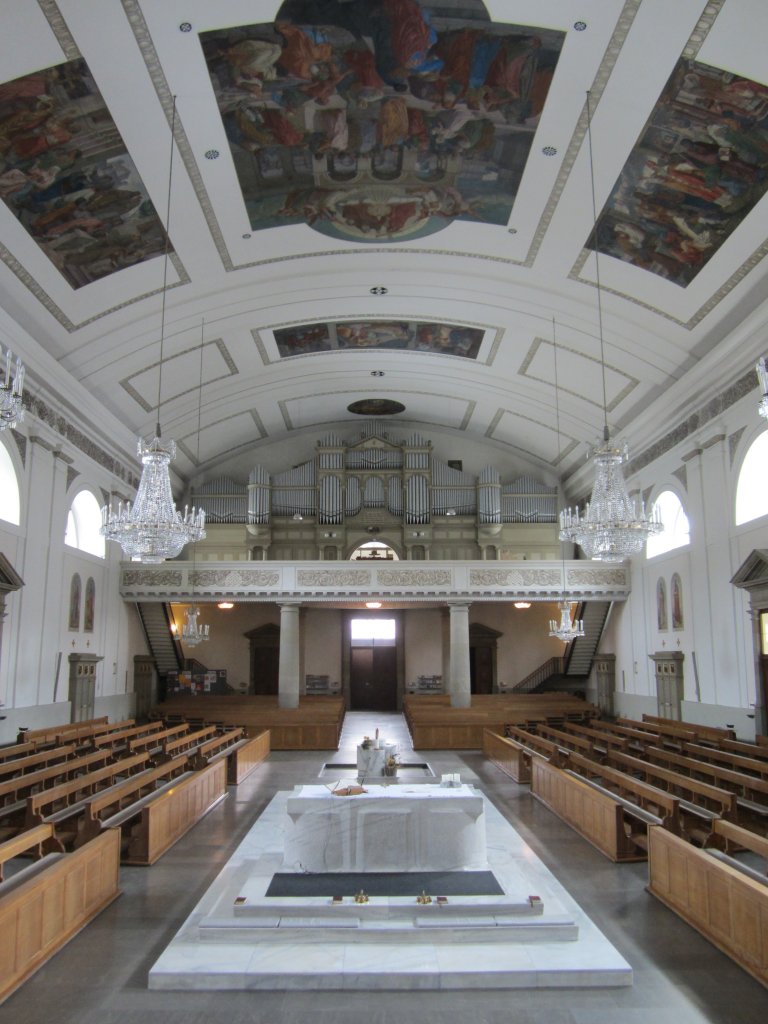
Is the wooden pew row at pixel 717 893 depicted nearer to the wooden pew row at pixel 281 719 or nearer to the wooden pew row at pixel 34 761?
the wooden pew row at pixel 34 761

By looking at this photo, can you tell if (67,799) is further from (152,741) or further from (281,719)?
(281,719)

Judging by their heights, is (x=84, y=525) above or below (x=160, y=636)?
above

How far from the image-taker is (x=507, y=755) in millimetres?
14070

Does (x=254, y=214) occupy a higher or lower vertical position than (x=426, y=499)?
higher

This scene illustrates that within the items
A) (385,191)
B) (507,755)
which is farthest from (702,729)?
(385,191)

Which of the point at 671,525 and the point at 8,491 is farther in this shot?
the point at 671,525

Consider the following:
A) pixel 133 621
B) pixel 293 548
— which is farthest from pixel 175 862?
pixel 293 548

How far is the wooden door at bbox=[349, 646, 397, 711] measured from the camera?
26.9m

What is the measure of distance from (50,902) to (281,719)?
12664mm

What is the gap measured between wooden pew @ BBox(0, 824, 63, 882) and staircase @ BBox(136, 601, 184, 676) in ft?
46.2

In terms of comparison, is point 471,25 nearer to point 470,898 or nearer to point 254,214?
point 254,214

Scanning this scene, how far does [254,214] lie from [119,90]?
135 inches

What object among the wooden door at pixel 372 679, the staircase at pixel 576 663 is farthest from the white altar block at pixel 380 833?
the wooden door at pixel 372 679

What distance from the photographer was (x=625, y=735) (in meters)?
15.0
